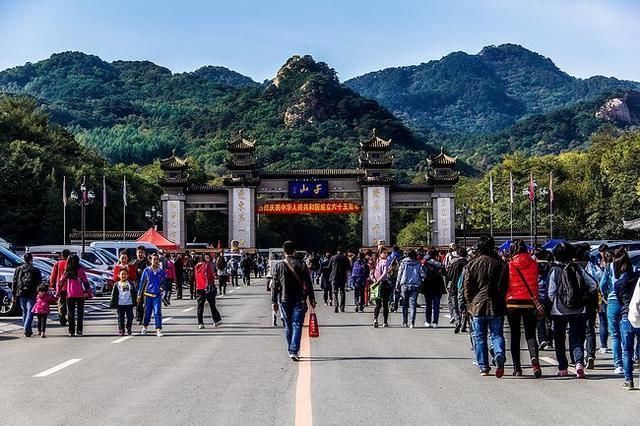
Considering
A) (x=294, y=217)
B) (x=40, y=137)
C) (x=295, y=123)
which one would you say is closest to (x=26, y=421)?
(x=40, y=137)

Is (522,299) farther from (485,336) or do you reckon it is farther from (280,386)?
(280,386)

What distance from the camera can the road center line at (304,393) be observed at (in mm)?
9953

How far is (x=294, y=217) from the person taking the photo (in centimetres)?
13300

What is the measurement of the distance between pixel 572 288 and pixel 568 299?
17 cm

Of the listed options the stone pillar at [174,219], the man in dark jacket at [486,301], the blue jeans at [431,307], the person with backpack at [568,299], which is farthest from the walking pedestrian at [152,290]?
the stone pillar at [174,219]

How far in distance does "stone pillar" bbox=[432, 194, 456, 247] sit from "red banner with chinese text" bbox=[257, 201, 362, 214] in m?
5.96

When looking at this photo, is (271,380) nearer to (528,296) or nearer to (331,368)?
(331,368)

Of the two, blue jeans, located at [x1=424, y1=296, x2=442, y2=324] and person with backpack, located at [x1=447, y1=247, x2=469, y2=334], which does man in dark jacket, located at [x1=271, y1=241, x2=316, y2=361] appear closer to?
person with backpack, located at [x1=447, y1=247, x2=469, y2=334]

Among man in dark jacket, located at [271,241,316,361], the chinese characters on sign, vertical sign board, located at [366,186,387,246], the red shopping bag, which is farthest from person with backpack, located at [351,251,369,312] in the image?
vertical sign board, located at [366,186,387,246]

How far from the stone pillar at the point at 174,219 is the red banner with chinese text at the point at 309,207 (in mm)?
5987

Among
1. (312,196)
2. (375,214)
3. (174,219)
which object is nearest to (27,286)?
(312,196)

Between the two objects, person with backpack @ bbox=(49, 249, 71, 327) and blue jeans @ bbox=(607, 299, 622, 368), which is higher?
person with backpack @ bbox=(49, 249, 71, 327)

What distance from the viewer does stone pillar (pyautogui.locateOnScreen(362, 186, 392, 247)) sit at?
A: 3000 inches

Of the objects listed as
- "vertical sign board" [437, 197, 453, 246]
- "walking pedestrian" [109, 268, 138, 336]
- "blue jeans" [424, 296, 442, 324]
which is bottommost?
"blue jeans" [424, 296, 442, 324]
